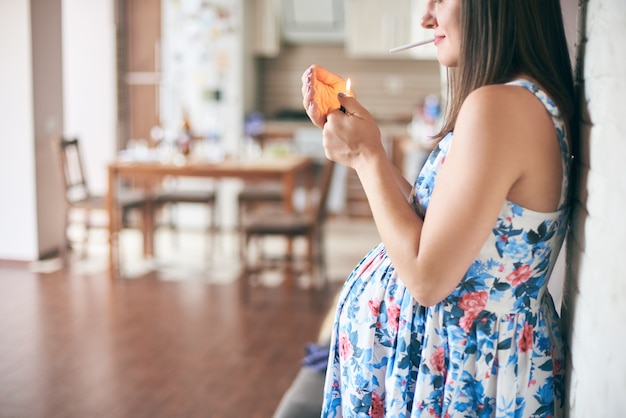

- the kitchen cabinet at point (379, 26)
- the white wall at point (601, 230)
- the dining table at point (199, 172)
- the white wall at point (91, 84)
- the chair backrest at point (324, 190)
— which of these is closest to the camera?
the white wall at point (601, 230)

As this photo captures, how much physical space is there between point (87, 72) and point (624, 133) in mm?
6486

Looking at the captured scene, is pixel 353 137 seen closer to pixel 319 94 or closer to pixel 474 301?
pixel 319 94

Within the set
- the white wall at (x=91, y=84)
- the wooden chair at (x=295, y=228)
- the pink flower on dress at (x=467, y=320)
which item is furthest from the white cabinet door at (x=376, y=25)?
the pink flower on dress at (x=467, y=320)

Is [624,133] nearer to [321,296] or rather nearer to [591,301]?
[591,301]

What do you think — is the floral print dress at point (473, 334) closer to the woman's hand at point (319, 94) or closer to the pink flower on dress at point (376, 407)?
the pink flower on dress at point (376, 407)

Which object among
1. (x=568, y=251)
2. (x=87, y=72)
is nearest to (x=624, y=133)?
(x=568, y=251)

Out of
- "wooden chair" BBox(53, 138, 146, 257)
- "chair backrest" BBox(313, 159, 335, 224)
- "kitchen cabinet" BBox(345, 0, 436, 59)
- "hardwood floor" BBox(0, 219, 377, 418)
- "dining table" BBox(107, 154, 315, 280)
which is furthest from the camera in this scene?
"kitchen cabinet" BBox(345, 0, 436, 59)

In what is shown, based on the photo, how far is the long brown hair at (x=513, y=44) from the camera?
3.36 feet

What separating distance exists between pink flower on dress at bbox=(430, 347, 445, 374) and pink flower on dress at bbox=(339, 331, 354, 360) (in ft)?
0.48

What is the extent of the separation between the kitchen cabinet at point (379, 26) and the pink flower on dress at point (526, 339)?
240 inches

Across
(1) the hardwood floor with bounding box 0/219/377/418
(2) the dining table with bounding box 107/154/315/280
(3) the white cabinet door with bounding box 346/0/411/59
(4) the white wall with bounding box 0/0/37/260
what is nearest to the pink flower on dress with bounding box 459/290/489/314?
(1) the hardwood floor with bounding box 0/219/377/418

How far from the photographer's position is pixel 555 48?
1.06 m

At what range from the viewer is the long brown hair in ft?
3.36

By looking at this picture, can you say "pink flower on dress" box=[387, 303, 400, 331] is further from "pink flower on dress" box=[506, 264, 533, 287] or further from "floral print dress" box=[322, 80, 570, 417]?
"pink flower on dress" box=[506, 264, 533, 287]
